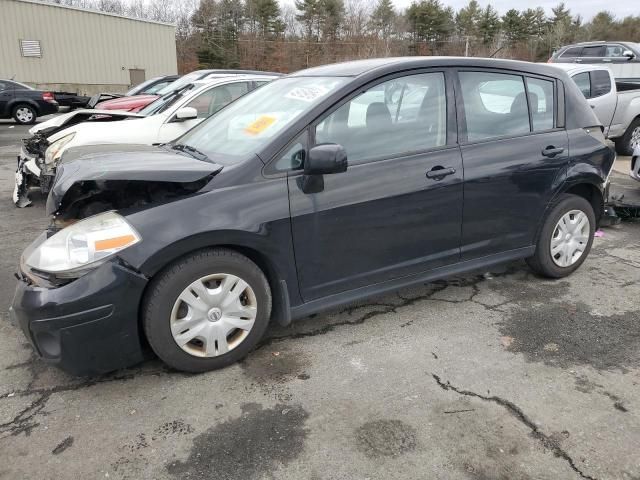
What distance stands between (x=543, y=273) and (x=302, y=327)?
2.10 metres

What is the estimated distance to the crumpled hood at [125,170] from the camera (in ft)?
8.61

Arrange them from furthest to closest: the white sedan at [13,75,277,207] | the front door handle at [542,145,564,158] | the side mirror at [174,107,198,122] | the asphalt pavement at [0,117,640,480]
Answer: the side mirror at [174,107,198,122] < the white sedan at [13,75,277,207] < the front door handle at [542,145,564,158] < the asphalt pavement at [0,117,640,480]

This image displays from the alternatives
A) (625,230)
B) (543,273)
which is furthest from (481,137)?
(625,230)

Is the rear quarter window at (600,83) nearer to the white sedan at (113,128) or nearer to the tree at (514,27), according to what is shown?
the white sedan at (113,128)

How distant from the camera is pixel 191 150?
3.49 m

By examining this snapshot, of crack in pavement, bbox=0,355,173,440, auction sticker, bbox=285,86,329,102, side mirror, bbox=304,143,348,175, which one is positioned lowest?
crack in pavement, bbox=0,355,173,440

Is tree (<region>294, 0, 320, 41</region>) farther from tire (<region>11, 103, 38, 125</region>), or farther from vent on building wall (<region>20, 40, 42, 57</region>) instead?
tire (<region>11, 103, 38, 125</region>)

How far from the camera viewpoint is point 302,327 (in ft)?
11.4

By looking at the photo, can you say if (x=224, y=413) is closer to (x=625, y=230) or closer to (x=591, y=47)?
(x=625, y=230)

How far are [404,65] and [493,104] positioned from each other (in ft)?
2.71

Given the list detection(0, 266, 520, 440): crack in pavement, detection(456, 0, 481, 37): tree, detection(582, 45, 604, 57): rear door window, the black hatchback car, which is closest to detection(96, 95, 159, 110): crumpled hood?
the black hatchback car

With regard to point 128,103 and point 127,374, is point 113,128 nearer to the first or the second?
point 127,374

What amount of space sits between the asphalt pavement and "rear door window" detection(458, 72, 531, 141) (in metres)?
1.30

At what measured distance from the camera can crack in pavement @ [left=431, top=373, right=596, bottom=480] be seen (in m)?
2.25
